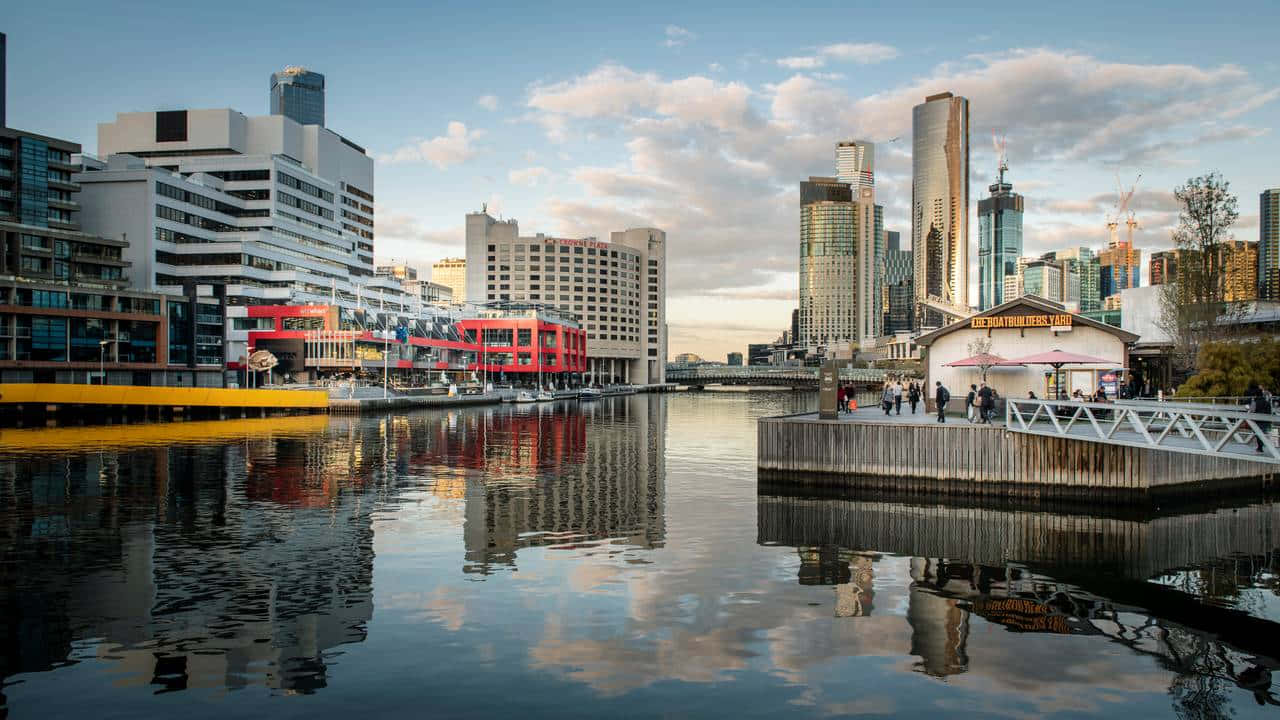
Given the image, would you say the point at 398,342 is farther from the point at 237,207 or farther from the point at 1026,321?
the point at 1026,321

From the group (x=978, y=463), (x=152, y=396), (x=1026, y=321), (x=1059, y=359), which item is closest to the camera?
(x=978, y=463)

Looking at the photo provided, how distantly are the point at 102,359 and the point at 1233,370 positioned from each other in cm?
9651

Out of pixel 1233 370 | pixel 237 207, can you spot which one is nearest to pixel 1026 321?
pixel 1233 370

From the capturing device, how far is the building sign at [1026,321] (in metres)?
44.4

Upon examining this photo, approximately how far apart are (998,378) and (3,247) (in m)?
100

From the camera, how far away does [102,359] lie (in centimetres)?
8794

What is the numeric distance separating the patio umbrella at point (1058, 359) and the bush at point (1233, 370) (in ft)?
13.5

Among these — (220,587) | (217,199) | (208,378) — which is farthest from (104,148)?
(220,587)

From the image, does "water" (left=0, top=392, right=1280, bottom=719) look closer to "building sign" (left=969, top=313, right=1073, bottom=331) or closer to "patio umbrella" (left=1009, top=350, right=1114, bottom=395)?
"patio umbrella" (left=1009, top=350, right=1114, bottom=395)

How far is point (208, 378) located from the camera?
112 meters

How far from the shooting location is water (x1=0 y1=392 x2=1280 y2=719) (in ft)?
44.3

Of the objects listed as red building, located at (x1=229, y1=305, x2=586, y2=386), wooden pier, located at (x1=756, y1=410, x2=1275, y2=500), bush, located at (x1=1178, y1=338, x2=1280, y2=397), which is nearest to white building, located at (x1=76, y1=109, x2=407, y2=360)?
red building, located at (x1=229, y1=305, x2=586, y2=386)

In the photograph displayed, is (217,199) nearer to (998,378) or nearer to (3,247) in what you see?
(3,247)

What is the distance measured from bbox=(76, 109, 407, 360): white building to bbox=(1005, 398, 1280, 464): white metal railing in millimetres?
A: 115462
